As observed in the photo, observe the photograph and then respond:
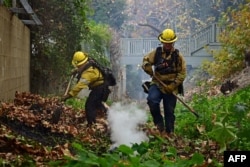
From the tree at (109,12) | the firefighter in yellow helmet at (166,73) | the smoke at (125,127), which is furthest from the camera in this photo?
the tree at (109,12)

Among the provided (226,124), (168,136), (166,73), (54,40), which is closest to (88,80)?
(166,73)

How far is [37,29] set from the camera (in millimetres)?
20594

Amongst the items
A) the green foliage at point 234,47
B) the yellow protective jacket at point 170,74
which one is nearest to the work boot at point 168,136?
the yellow protective jacket at point 170,74

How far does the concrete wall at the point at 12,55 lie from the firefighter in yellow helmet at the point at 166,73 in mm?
3031

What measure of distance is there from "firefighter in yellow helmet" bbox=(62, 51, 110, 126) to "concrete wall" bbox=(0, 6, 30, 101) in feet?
5.30

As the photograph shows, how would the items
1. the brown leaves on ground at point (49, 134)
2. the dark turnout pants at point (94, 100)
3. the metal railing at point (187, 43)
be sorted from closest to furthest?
the brown leaves on ground at point (49, 134) → the dark turnout pants at point (94, 100) → the metal railing at point (187, 43)

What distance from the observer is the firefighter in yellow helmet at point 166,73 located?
10.9 metres

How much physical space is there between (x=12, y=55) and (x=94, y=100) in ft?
10.6

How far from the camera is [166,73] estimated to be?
36.1ft

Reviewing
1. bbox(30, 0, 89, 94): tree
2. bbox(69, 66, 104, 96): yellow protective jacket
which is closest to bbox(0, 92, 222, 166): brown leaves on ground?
bbox(69, 66, 104, 96): yellow protective jacket

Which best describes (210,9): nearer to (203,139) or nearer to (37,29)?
(37,29)

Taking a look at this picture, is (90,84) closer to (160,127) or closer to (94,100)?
(94,100)

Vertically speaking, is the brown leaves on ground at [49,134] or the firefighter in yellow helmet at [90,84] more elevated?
the firefighter in yellow helmet at [90,84]

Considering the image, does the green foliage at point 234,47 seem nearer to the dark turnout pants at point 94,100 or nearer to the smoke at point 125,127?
the smoke at point 125,127
